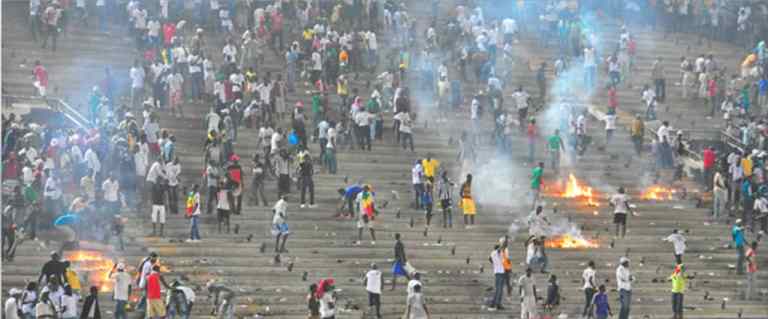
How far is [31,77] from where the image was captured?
164ft

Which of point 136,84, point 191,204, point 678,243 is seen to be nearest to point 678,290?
point 678,243

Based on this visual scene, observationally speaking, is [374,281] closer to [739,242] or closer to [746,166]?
[739,242]

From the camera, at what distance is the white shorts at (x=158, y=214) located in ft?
143

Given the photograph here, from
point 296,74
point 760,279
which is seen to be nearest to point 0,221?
point 296,74

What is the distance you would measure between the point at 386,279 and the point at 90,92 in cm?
1109

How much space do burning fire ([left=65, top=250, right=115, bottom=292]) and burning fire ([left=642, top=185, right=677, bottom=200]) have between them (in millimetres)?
15325

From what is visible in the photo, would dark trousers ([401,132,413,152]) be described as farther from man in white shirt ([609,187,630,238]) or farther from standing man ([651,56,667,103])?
standing man ([651,56,667,103])

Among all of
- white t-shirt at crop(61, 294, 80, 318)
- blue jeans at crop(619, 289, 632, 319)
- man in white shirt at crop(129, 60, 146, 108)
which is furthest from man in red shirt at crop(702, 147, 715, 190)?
white t-shirt at crop(61, 294, 80, 318)

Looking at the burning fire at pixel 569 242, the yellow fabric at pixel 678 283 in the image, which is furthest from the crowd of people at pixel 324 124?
the burning fire at pixel 569 242

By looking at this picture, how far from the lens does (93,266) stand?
1638 inches

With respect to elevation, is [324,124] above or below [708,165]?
above

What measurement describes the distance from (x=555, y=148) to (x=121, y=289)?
15.3m

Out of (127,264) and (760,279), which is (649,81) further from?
(127,264)

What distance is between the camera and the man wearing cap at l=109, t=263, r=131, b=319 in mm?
38906
